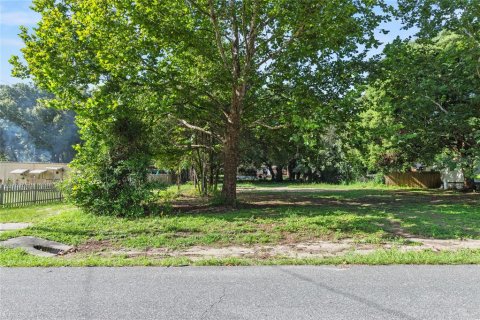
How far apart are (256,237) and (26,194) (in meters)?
11.9

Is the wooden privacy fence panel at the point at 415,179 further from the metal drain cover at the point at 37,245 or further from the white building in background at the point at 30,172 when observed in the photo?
the metal drain cover at the point at 37,245

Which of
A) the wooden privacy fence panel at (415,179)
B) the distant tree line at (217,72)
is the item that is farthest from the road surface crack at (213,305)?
the wooden privacy fence panel at (415,179)

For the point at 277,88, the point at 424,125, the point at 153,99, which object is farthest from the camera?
the point at 424,125

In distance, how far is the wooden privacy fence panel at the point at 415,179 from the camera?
1136 inches

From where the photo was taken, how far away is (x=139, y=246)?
755 centimetres

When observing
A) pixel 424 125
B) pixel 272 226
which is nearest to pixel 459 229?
pixel 272 226

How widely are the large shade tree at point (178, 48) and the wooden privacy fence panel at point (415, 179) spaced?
19.2 meters

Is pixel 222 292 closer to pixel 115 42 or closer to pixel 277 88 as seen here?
pixel 115 42

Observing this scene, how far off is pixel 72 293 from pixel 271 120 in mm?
10686

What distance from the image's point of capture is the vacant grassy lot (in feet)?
21.3

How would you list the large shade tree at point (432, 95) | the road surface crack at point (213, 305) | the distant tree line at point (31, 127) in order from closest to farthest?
1. the road surface crack at point (213, 305)
2. the large shade tree at point (432, 95)
3. the distant tree line at point (31, 127)

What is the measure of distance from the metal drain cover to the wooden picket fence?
8087 mm

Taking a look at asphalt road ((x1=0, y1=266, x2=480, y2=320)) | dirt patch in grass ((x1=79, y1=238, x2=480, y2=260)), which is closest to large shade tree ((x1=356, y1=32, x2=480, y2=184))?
dirt patch in grass ((x1=79, y1=238, x2=480, y2=260))

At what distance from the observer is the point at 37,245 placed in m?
7.69
